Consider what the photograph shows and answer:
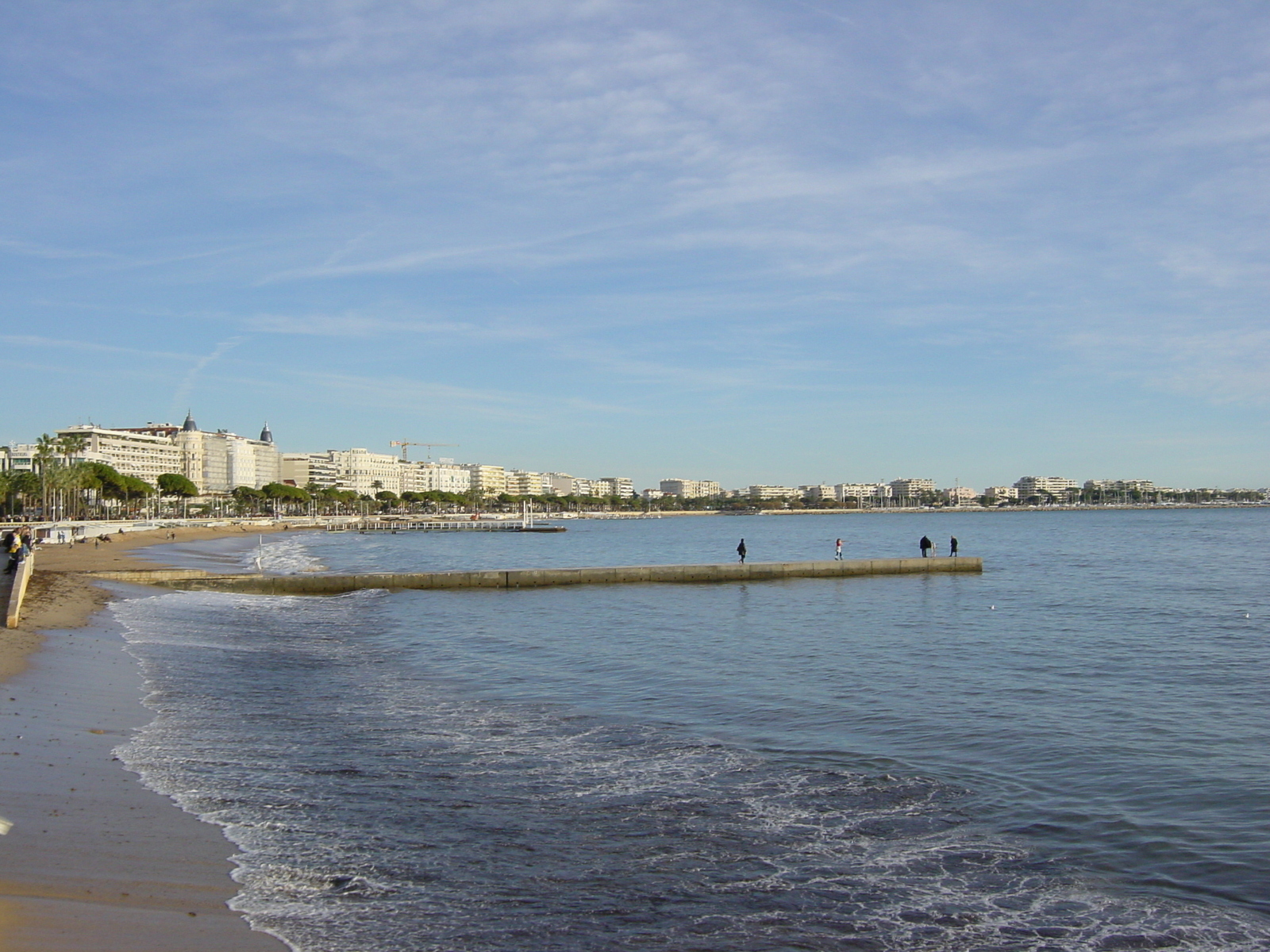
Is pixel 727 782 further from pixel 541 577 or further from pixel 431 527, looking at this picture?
pixel 431 527

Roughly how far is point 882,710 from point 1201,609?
19.8 m

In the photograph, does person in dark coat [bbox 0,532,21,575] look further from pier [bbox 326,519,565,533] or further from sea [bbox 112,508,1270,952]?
pier [bbox 326,519,565,533]

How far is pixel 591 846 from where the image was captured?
8430mm

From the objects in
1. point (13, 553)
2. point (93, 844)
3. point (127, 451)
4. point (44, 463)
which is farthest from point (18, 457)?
point (93, 844)

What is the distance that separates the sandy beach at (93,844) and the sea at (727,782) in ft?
1.10

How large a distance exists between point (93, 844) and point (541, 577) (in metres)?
33.5

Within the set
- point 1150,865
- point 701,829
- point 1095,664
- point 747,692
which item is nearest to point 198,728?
point 701,829

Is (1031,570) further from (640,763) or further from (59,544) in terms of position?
(59,544)

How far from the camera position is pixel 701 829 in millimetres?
8969

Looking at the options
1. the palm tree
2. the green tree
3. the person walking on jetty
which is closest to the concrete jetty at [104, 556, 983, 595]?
the person walking on jetty

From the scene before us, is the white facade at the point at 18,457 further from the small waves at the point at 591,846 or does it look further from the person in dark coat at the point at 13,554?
the small waves at the point at 591,846

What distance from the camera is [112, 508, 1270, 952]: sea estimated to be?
276 inches

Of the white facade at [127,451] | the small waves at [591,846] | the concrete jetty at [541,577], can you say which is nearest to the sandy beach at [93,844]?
the small waves at [591,846]

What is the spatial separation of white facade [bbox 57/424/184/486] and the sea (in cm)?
16465
